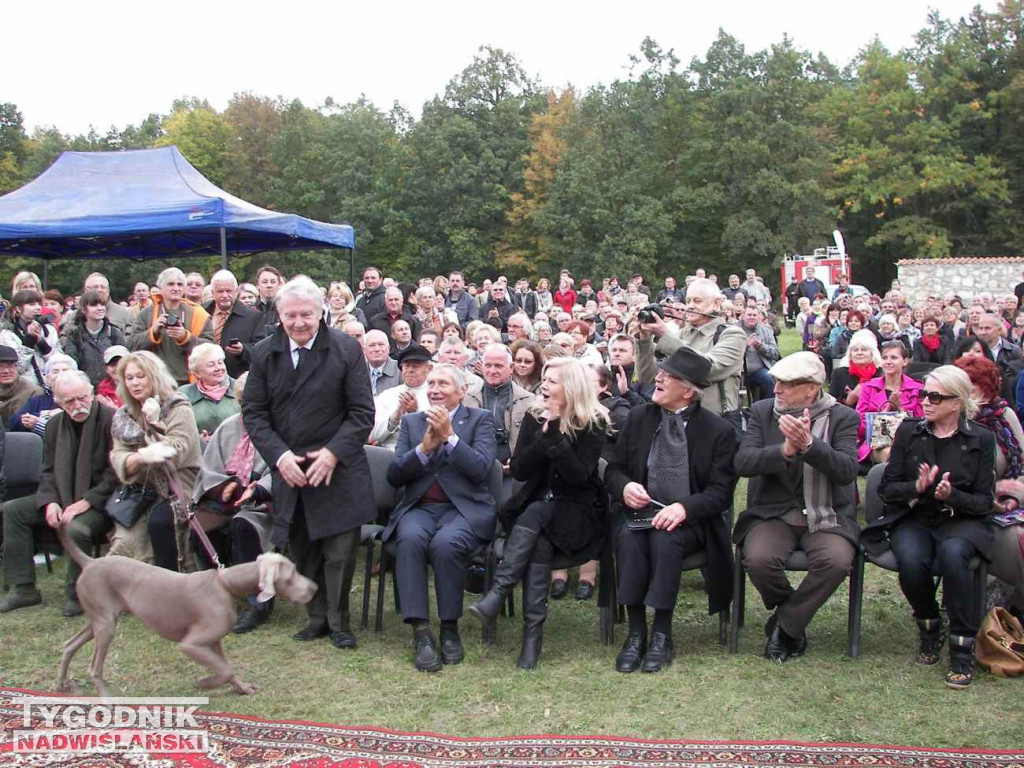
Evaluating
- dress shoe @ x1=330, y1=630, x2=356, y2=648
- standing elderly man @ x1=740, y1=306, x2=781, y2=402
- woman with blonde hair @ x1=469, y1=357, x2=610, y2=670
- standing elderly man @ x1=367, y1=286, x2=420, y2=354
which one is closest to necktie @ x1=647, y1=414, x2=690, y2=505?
woman with blonde hair @ x1=469, y1=357, x2=610, y2=670

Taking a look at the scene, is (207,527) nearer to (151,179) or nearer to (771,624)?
(771,624)

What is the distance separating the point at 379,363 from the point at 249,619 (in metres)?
2.30

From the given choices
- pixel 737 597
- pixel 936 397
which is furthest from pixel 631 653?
pixel 936 397

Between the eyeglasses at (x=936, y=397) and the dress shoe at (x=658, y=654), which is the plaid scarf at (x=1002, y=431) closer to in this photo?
the eyeglasses at (x=936, y=397)

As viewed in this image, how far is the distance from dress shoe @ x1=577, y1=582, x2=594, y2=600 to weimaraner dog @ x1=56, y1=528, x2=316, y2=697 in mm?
2150

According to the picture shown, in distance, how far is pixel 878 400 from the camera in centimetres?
643

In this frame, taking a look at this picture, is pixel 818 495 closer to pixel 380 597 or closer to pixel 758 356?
pixel 380 597

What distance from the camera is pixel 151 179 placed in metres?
12.1

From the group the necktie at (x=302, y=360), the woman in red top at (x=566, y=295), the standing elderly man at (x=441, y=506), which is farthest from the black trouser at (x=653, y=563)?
the woman in red top at (x=566, y=295)

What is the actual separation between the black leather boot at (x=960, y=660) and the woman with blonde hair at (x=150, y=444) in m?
3.92

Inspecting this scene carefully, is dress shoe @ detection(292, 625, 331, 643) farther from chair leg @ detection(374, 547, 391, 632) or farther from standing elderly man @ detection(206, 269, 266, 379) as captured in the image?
standing elderly man @ detection(206, 269, 266, 379)

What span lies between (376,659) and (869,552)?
2.48m

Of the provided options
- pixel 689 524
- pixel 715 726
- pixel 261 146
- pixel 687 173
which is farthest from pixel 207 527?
pixel 261 146

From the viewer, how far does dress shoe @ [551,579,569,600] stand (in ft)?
18.3
